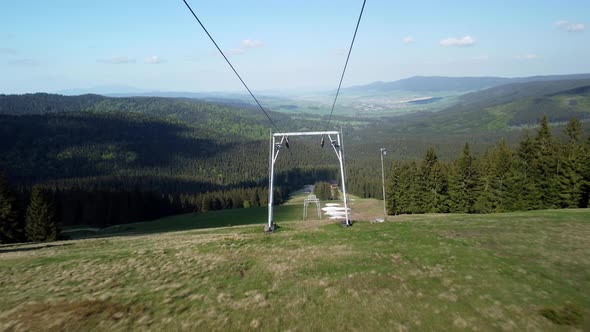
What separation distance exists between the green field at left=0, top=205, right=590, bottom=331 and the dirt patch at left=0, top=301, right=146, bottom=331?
40 mm

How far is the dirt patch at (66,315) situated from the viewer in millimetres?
11992

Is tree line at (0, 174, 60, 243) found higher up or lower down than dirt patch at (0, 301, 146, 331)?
lower down

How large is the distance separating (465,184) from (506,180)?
6.33m

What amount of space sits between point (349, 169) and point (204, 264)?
562 feet

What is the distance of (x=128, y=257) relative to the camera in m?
21.6

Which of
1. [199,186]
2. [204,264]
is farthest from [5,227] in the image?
[199,186]

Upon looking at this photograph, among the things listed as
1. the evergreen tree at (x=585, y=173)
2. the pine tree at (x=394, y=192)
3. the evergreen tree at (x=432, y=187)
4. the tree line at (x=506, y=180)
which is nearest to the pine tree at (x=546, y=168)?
the tree line at (x=506, y=180)

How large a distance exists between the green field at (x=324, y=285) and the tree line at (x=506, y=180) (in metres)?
33.8

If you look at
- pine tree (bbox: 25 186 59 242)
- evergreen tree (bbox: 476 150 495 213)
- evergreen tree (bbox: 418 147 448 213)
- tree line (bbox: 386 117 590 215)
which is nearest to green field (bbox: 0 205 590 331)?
pine tree (bbox: 25 186 59 242)

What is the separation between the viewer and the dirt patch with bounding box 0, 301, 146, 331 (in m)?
12.0

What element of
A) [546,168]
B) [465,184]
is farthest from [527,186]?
[465,184]

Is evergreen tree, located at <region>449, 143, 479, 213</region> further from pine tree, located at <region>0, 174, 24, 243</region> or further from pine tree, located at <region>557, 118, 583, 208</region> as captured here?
pine tree, located at <region>0, 174, 24, 243</region>

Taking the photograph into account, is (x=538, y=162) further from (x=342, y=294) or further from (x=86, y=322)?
(x=86, y=322)

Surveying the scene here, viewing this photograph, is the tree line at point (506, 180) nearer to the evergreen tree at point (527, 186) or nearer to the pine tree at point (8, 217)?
the evergreen tree at point (527, 186)
